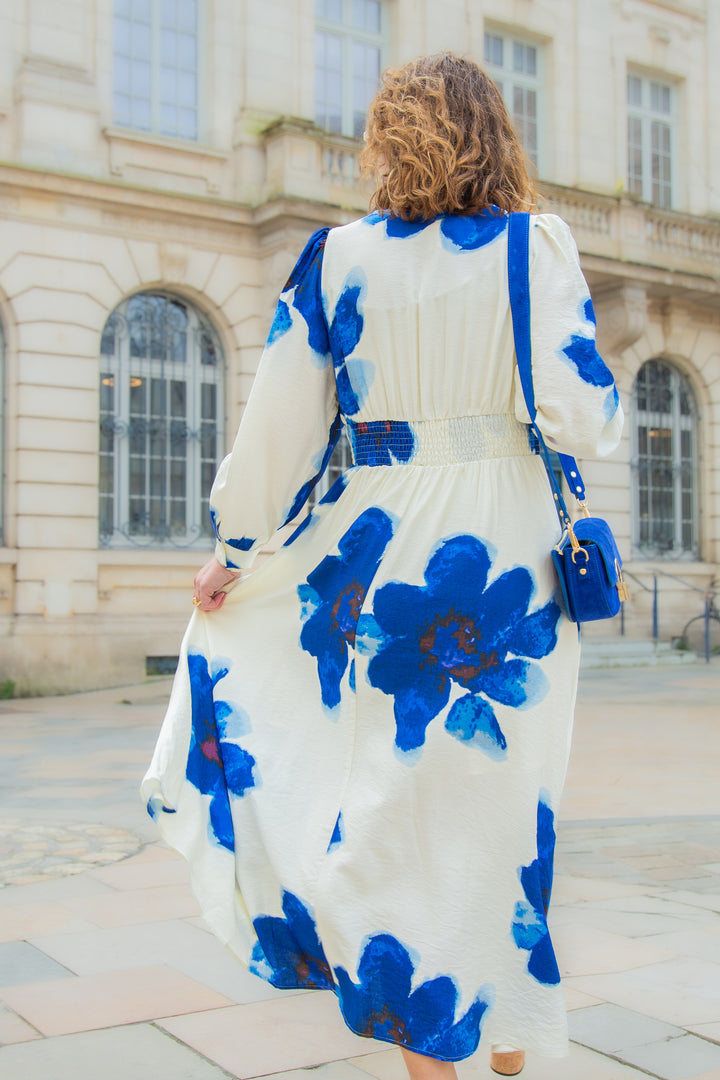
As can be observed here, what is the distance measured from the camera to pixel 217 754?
2176 mm

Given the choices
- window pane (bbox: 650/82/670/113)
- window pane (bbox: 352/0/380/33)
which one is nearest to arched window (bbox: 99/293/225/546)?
window pane (bbox: 352/0/380/33)

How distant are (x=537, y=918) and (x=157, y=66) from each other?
13.0m

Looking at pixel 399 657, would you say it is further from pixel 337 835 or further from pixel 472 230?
pixel 472 230

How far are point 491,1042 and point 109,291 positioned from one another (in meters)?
11.3

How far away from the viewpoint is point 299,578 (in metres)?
2.21

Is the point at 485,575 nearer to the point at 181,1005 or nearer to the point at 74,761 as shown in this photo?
the point at 181,1005

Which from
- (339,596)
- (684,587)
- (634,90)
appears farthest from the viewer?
(634,90)

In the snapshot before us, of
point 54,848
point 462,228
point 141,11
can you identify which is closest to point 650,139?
point 141,11

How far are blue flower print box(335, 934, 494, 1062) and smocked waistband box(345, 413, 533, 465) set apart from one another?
824 mm

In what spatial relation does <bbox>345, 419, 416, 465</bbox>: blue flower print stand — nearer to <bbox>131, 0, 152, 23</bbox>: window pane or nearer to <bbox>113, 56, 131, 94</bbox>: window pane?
<bbox>113, 56, 131, 94</bbox>: window pane

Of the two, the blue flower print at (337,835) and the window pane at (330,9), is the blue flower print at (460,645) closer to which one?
the blue flower print at (337,835)

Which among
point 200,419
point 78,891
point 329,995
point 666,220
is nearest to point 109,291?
point 200,419

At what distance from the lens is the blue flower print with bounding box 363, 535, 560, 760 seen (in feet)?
6.48

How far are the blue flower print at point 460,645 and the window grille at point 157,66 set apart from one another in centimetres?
1213
